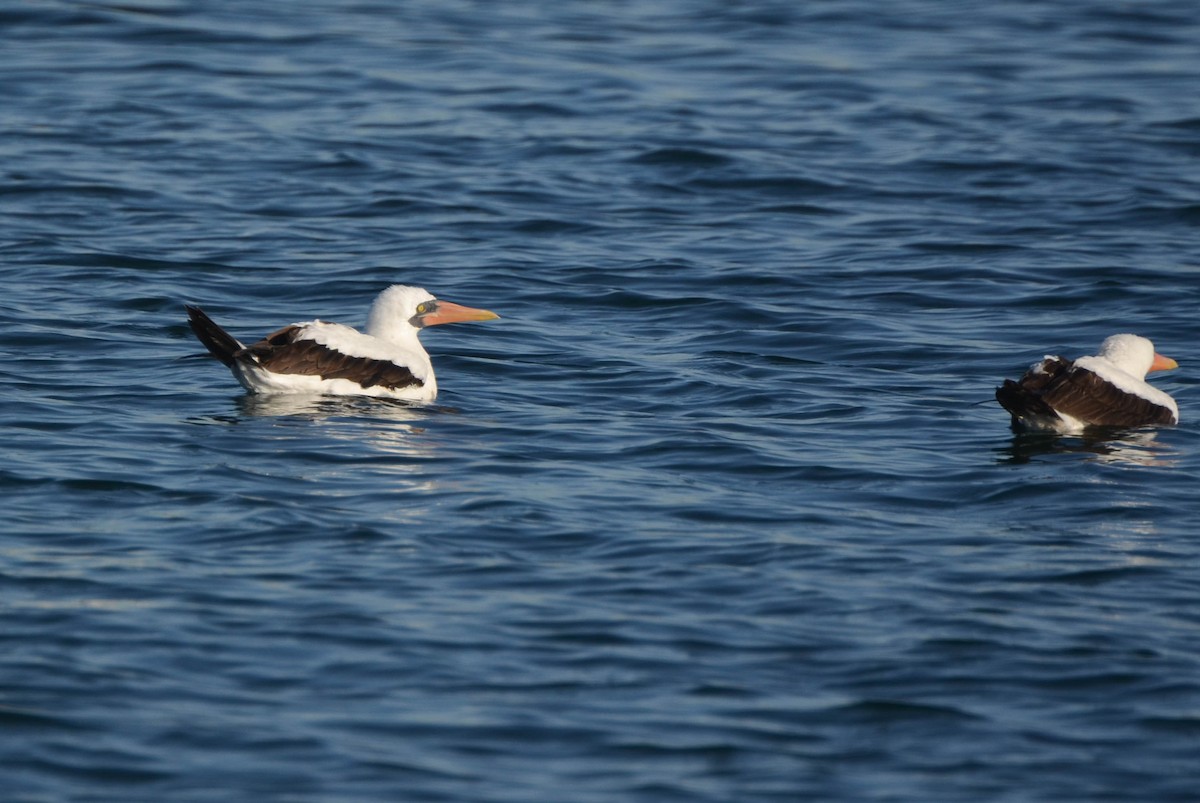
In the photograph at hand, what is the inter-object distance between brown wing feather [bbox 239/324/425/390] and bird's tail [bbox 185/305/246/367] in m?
0.10

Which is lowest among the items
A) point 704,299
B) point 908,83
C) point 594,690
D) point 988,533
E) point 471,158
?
point 594,690

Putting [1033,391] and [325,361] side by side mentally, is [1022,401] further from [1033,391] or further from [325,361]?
[325,361]

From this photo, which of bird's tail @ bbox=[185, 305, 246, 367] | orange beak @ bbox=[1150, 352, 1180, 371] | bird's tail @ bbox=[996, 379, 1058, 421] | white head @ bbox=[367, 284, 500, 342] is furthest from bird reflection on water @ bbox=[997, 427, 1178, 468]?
bird's tail @ bbox=[185, 305, 246, 367]

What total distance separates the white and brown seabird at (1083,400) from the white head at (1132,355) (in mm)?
272

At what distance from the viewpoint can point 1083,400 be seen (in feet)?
38.6

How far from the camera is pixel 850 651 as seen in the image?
7773 millimetres

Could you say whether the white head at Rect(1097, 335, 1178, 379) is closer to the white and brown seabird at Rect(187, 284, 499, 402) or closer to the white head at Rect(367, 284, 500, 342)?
the white head at Rect(367, 284, 500, 342)

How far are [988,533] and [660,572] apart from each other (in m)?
1.91

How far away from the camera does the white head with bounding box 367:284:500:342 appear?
1299 centimetres

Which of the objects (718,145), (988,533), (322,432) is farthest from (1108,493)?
(718,145)

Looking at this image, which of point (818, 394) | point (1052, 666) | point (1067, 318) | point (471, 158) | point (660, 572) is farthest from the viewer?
point (471, 158)

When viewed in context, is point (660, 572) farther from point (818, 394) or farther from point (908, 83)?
point (908, 83)

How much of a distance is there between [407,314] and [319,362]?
125 centimetres

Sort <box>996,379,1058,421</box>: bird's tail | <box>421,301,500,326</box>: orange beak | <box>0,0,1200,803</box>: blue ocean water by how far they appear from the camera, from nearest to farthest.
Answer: <box>0,0,1200,803</box>: blue ocean water → <box>996,379,1058,421</box>: bird's tail → <box>421,301,500,326</box>: orange beak
